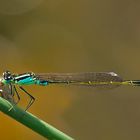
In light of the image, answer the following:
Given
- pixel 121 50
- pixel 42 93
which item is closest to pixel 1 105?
pixel 42 93

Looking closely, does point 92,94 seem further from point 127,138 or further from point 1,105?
point 1,105

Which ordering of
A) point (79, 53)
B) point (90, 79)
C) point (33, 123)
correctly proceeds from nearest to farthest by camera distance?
point (33, 123)
point (90, 79)
point (79, 53)

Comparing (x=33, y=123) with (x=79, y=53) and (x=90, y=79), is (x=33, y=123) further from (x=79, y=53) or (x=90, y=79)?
Result: (x=79, y=53)

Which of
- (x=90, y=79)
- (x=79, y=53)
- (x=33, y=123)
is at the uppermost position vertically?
(x=79, y=53)

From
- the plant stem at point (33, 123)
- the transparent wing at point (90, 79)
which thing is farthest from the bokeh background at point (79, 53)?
the plant stem at point (33, 123)

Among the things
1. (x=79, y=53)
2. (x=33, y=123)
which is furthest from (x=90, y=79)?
(x=79, y=53)

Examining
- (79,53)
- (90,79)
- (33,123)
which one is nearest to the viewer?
(33,123)

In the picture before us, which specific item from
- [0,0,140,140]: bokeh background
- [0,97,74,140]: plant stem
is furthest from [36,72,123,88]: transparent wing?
[0,97,74,140]: plant stem

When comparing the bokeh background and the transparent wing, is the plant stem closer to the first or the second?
the transparent wing
